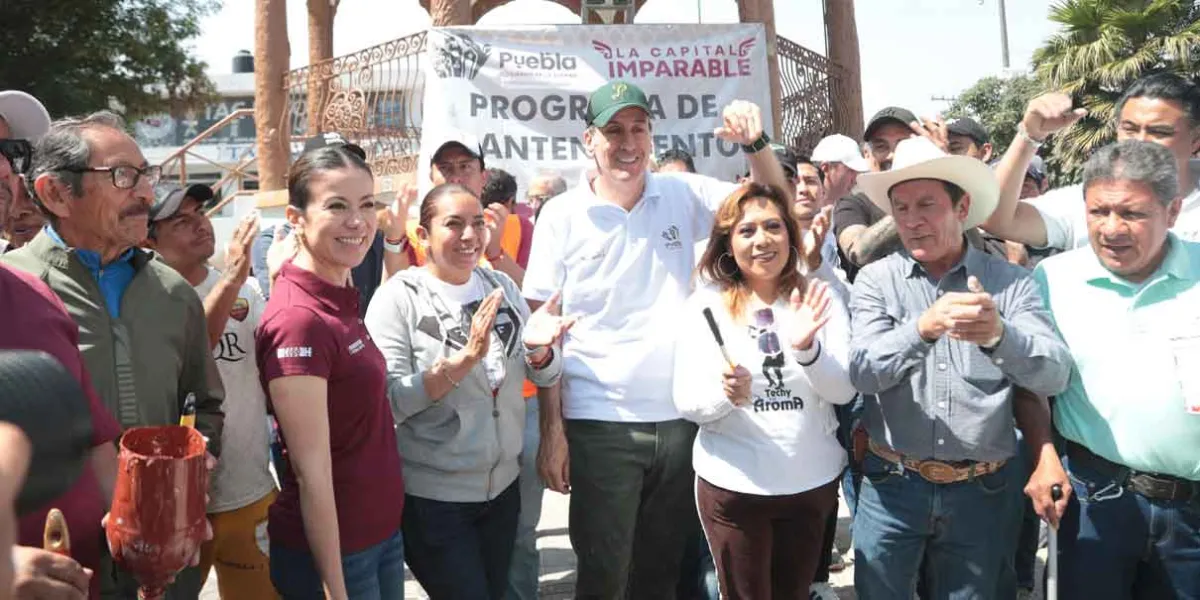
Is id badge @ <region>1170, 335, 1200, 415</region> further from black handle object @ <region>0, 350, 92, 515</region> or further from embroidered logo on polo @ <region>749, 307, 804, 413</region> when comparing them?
black handle object @ <region>0, 350, 92, 515</region>

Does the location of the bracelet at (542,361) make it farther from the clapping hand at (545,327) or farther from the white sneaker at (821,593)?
the white sneaker at (821,593)

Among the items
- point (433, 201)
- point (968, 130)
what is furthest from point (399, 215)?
point (968, 130)

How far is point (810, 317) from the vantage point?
9.41 feet

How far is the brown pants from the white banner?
209 inches

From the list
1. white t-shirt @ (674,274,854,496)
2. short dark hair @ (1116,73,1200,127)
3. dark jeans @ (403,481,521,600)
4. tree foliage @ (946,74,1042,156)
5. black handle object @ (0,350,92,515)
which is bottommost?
dark jeans @ (403,481,521,600)

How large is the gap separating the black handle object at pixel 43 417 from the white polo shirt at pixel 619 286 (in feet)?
7.96

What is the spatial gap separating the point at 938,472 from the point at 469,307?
1.58 metres

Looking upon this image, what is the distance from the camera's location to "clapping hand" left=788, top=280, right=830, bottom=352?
2850mm

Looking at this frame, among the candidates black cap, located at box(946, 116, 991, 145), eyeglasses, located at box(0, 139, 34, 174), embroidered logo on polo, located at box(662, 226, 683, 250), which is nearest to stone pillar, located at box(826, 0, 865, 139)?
black cap, located at box(946, 116, 991, 145)

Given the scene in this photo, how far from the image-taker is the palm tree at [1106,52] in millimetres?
16656

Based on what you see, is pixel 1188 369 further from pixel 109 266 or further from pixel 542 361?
pixel 109 266

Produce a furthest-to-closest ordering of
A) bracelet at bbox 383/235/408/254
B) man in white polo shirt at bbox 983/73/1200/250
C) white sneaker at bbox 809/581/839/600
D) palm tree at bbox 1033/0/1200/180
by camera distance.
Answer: palm tree at bbox 1033/0/1200/180 < bracelet at bbox 383/235/408/254 < white sneaker at bbox 809/581/839/600 < man in white polo shirt at bbox 983/73/1200/250

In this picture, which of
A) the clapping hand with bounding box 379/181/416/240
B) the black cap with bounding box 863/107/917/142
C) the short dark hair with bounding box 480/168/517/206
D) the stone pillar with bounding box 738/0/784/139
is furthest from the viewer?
the stone pillar with bounding box 738/0/784/139

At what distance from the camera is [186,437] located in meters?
1.90
